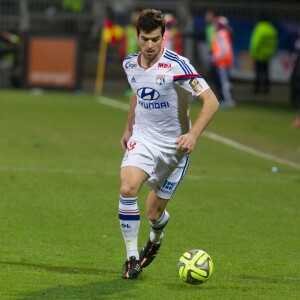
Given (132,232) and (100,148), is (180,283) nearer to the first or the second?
(132,232)

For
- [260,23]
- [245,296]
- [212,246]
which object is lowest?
[260,23]

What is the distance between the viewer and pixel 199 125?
9312 millimetres

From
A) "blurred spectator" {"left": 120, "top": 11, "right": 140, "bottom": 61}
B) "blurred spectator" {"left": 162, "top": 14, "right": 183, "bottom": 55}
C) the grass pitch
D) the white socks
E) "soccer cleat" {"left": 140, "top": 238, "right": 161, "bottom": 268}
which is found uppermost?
the white socks

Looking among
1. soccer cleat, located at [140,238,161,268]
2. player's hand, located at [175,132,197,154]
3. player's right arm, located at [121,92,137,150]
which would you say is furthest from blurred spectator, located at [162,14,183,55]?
player's hand, located at [175,132,197,154]

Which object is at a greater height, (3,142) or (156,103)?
(156,103)

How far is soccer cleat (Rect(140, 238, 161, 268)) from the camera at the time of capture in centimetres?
989

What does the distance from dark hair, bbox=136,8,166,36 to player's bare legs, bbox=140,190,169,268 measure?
148 cm

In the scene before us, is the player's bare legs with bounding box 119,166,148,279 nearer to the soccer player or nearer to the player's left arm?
the soccer player

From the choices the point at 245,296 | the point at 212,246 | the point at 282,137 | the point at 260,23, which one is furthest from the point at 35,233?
the point at 260,23

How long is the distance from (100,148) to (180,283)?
1108 cm

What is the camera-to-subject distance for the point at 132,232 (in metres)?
9.30

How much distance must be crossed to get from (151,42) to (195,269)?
6.43 feet

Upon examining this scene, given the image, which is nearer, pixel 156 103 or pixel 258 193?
pixel 156 103

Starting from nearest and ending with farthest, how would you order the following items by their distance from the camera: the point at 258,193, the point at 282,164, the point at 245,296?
the point at 245,296
the point at 258,193
the point at 282,164
